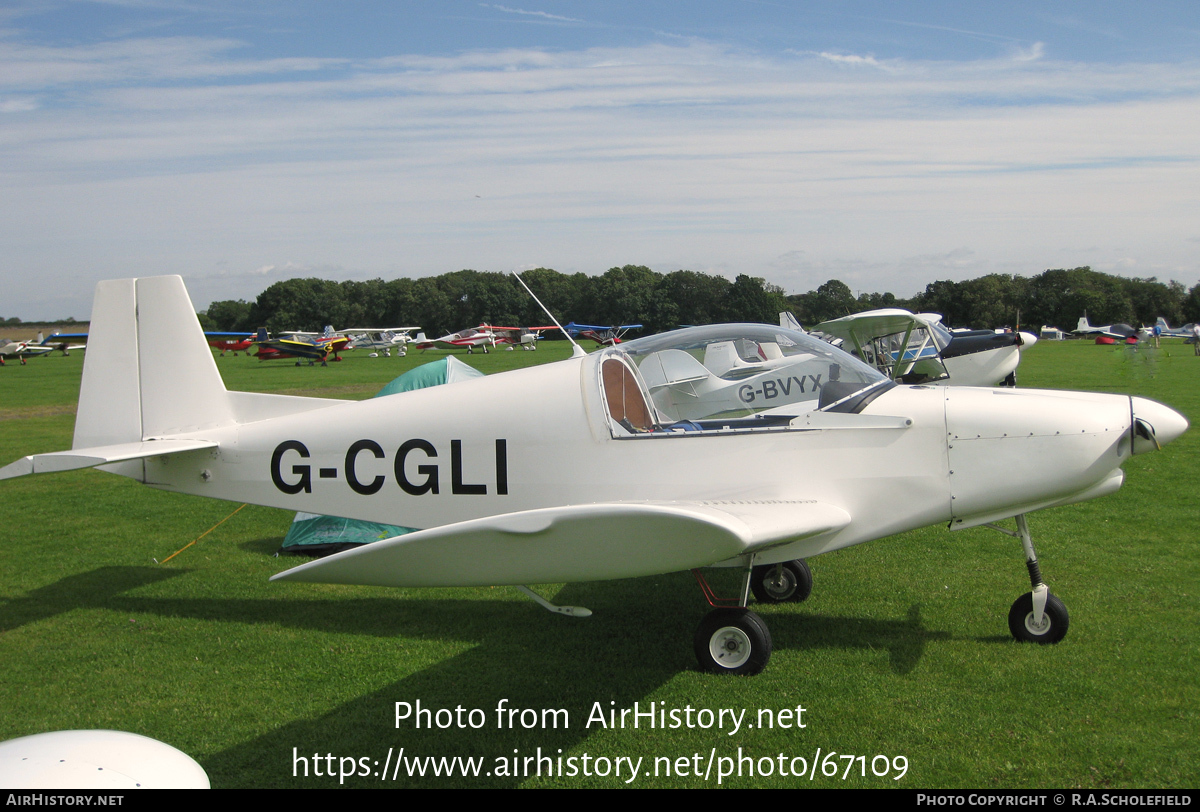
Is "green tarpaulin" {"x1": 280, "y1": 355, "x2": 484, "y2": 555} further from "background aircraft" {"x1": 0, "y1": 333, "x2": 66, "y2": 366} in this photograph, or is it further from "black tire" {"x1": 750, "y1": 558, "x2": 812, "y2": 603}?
"background aircraft" {"x1": 0, "y1": 333, "x2": 66, "y2": 366}

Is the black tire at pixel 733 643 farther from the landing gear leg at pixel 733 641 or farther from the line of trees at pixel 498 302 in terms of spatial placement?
the line of trees at pixel 498 302

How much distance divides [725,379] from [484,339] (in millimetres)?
52018

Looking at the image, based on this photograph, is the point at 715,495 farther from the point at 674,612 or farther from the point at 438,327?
the point at 438,327

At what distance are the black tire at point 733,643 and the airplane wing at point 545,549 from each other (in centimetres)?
91

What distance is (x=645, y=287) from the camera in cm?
6231

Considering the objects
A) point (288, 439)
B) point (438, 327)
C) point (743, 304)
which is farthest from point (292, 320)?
point (288, 439)

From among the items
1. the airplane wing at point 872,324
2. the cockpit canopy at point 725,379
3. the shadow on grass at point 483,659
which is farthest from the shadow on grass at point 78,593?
the airplane wing at point 872,324

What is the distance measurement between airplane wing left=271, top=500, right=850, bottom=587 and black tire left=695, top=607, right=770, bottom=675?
91 cm

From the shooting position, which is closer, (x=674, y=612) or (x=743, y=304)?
(x=674, y=612)

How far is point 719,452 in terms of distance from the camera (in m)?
4.41

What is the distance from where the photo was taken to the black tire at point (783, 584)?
18.1 feet

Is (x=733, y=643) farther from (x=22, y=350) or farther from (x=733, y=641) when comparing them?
(x=22, y=350)
